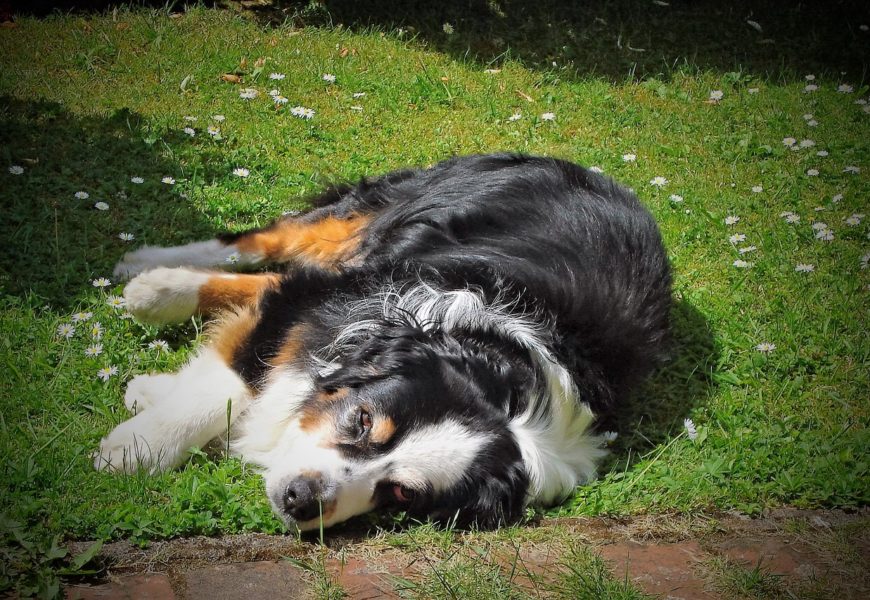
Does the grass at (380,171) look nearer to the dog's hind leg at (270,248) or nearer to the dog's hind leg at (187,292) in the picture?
the dog's hind leg at (187,292)

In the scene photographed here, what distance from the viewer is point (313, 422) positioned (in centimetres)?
306

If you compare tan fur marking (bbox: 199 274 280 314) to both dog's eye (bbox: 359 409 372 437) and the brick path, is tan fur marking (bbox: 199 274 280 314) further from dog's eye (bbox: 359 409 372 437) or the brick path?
the brick path

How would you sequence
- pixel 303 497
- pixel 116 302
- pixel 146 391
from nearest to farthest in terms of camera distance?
pixel 303 497
pixel 146 391
pixel 116 302

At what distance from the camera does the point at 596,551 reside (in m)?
3.05

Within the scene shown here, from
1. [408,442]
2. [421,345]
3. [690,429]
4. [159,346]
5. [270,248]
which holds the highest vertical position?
[421,345]

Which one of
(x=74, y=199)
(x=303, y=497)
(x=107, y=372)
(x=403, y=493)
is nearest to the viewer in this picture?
(x=303, y=497)

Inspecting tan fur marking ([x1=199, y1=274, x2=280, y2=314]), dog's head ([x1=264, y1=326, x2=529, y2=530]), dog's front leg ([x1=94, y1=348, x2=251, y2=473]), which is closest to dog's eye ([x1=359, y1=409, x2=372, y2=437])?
dog's head ([x1=264, y1=326, x2=529, y2=530])

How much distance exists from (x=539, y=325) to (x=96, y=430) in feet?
5.74

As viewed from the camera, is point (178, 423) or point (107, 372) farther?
point (107, 372)

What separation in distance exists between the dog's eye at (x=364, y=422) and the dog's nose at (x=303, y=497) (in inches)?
9.4

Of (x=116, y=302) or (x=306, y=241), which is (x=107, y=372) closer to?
(x=116, y=302)

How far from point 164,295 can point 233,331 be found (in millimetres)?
411

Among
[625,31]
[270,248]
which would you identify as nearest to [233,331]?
[270,248]

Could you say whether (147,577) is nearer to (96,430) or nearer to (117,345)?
(96,430)
